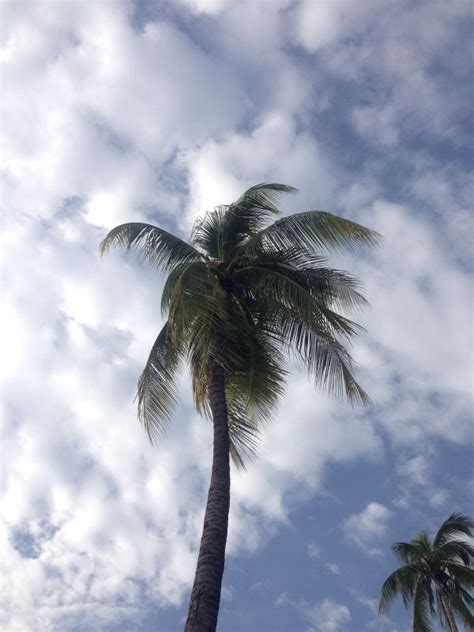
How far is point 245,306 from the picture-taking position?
1388 cm

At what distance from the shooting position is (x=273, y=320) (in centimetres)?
1412

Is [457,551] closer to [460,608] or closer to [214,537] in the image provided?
[460,608]

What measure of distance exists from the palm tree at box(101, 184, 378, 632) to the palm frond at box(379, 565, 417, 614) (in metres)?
15.3

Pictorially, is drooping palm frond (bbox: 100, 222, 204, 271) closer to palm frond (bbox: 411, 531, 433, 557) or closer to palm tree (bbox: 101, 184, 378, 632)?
palm tree (bbox: 101, 184, 378, 632)

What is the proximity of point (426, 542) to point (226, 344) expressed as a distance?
18955 mm

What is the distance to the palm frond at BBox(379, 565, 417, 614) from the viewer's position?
26391 millimetres

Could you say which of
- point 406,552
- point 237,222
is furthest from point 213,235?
point 406,552

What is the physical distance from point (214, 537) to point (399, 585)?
19440mm

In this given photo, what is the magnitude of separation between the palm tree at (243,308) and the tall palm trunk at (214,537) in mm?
46

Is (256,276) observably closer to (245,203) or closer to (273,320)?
(273,320)

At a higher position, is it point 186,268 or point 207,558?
point 186,268

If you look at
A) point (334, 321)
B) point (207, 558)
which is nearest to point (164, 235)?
point (334, 321)

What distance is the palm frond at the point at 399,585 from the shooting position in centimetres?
2639

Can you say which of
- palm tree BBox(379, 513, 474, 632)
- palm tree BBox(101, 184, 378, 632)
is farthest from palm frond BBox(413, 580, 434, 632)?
palm tree BBox(101, 184, 378, 632)
